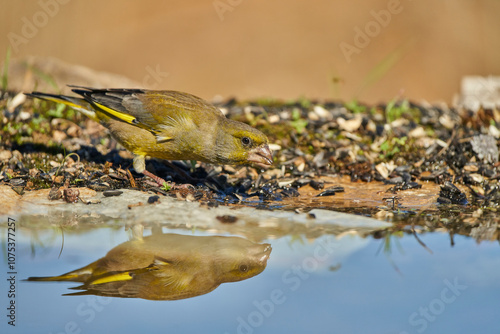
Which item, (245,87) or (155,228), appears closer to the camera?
(155,228)

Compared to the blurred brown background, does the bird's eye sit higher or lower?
lower

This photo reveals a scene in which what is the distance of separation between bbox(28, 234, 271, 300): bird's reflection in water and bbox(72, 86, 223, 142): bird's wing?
1.50 meters

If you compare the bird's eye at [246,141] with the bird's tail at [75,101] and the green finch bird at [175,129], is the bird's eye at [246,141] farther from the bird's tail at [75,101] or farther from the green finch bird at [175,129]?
the bird's tail at [75,101]

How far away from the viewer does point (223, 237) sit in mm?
3932

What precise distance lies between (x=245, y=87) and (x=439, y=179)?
21.0 feet

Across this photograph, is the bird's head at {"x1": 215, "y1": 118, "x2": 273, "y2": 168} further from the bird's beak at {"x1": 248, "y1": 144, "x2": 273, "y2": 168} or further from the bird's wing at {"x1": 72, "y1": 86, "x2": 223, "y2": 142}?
the bird's wing at {"x1": 72, "y1": 86, "x2": 223, "y2": 142}

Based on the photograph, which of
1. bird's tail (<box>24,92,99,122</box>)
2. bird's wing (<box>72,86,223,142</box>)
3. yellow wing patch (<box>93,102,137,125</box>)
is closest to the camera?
bird's wing (<box>72,86,223,142</box>)

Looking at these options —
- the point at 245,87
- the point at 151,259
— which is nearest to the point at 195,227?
the point at 151,259

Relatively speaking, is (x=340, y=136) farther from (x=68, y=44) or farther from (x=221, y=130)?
(x=68, y=44)

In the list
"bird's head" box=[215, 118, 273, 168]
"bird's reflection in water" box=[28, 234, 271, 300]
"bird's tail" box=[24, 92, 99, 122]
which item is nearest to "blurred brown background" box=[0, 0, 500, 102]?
"bird's tail" box=[24, 92, 99, 122]

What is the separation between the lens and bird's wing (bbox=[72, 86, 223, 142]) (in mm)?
5160

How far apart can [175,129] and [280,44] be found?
24.0 feet

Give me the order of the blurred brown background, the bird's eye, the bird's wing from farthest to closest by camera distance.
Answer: the blurred brown background
the bird's wing
the bird's eye

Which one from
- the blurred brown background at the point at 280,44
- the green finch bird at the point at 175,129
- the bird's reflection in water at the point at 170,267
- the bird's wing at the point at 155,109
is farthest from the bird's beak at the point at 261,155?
the blurred brown background at the point at 280,44
